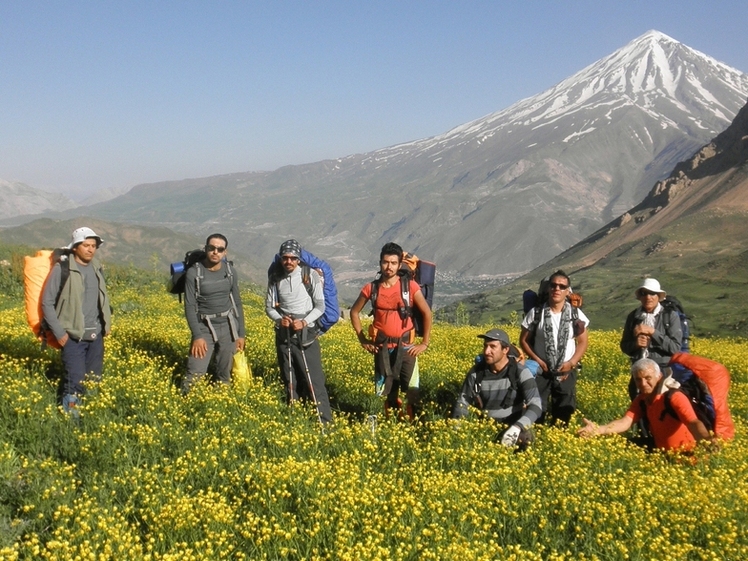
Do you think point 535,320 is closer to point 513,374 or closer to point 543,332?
point 543,332

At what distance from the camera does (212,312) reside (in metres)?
7.25

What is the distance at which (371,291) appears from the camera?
713 centimetres

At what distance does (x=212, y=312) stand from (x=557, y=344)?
434 centimetres

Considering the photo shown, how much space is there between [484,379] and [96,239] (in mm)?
4658

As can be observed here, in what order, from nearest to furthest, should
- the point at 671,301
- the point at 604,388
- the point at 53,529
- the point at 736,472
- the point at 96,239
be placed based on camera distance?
the point at 53,529, the point at 736,472, the point at 96,239, the point at 671,301, the point at 604,388

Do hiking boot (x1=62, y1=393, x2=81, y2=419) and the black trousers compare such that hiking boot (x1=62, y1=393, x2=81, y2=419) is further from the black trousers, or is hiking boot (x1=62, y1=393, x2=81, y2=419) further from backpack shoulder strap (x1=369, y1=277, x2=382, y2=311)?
backpack shoulder strap (x1=369, y1=277, x2=382, y2=311)

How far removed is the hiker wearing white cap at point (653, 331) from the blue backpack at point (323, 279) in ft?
12.5

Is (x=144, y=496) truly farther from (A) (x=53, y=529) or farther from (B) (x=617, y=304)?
(B) (x=617, y=304)

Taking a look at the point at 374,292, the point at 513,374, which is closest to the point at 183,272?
the point at 374,292

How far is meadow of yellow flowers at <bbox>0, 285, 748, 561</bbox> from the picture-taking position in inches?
162

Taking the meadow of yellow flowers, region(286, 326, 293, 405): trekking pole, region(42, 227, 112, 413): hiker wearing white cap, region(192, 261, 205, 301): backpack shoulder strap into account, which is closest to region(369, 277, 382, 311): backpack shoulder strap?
region(286, 326, 293, 405): trekking pole

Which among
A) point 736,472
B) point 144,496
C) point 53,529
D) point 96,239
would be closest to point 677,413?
point 736,472

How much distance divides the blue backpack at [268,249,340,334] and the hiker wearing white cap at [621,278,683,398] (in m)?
3.80

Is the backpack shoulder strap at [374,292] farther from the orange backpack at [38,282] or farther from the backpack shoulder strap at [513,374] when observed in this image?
the orange backpack at [38,282]
